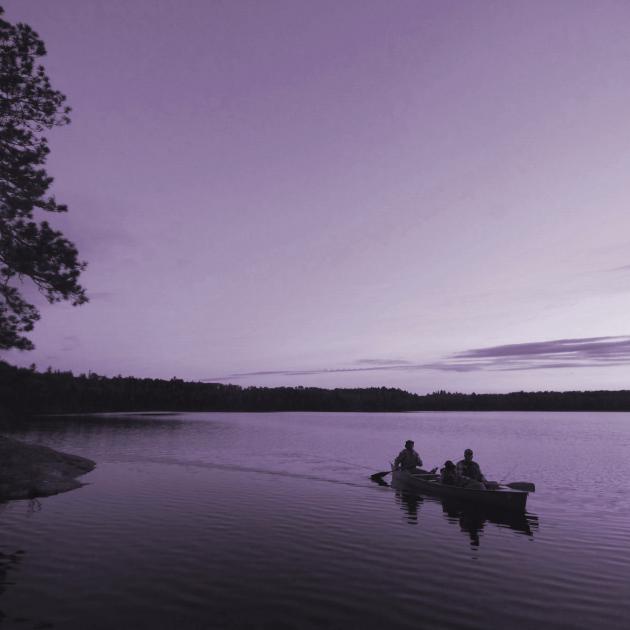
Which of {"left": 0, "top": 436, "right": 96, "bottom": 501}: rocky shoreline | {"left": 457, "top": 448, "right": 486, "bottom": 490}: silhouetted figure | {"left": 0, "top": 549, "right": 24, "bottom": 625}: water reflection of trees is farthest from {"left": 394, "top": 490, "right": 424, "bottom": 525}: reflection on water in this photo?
{"left": 0, "top": 436, "right": 96, "bottom": 501}: rocky shoreline

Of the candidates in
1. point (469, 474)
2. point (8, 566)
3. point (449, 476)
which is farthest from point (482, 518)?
point (8, 566)

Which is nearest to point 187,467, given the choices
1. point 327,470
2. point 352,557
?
point 327,470

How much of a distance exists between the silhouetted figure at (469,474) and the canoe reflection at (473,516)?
113 cm

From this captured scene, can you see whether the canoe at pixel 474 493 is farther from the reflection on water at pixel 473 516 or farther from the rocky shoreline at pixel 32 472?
the rocky shoreline at pixel 32 472

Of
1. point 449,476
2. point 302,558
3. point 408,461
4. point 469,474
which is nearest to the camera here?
point 302,558

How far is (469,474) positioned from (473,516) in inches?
157

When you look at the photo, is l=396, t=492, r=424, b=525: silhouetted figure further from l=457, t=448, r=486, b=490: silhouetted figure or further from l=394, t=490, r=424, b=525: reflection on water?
l=457, t=448, r=486, b=490: silhouetted figure

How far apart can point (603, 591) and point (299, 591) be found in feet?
29.2

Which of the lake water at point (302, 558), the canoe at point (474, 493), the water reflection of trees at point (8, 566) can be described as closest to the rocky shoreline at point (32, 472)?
the lake water at point (302, 558)

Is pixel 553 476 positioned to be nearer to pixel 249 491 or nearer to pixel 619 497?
pixel 619 497

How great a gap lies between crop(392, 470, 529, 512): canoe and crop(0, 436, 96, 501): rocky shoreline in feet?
70.8

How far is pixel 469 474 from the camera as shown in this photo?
2803 centimetres

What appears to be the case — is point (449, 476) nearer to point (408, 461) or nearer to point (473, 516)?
point (473, 516)

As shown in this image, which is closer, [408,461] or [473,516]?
[473,516]
